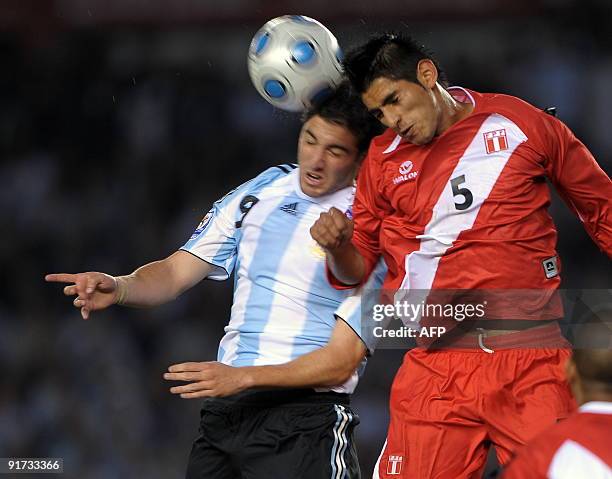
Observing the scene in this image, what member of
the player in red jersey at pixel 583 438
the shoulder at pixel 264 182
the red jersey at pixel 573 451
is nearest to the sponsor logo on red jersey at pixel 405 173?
the shoulder at pixel 264 182

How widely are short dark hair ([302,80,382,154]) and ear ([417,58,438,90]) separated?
0.32 meters

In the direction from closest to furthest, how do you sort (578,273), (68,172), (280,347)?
(280,347) → (578,273) → (68,172)

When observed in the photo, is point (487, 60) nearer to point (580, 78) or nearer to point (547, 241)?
point (580, 78)

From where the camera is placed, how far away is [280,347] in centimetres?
359

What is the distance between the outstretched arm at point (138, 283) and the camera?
3480 mm

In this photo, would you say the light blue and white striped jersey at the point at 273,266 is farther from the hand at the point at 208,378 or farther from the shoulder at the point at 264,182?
the hand at the point at 208,378

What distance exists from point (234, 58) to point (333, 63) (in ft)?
13.5

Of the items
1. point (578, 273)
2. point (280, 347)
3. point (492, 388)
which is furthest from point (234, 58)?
point (492, 388)

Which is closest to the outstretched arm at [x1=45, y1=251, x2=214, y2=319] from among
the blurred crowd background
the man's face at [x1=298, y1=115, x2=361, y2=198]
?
the man's face at [x1=298, y1=115, x2=361, y2=198]

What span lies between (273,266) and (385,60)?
2.64ft

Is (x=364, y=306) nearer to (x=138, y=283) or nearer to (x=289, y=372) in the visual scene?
(x=289, y=372)

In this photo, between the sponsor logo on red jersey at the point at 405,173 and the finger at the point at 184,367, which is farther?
the sponsor logo on red jersey at the point at 405,173

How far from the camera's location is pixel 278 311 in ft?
11.9

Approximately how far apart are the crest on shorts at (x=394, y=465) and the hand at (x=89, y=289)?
1058 millimetres
